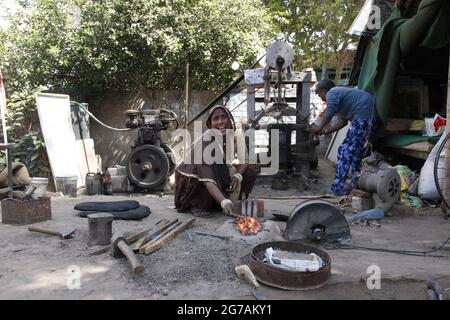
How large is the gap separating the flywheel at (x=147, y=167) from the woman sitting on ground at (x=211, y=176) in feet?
5.76

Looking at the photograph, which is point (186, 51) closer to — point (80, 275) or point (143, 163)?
point (143, 163)

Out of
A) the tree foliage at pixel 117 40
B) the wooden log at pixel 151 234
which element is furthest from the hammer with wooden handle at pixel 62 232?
the tree foliage at pixel 117 40

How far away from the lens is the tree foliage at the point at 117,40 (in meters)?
8.85

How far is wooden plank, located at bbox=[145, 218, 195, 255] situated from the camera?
133 inches

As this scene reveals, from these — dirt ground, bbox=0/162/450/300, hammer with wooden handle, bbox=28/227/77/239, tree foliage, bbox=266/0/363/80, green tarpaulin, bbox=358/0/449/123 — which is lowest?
dirt ground, bbox=0/162/450/300

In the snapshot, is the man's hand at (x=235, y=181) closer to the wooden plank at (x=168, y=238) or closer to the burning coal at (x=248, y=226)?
the wooden plank at (x=168, y=238)

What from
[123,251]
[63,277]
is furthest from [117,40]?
[63,277]

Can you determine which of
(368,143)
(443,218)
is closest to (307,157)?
(368,143)

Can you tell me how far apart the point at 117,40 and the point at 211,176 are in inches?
223

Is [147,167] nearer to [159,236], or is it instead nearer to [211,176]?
[211,176]

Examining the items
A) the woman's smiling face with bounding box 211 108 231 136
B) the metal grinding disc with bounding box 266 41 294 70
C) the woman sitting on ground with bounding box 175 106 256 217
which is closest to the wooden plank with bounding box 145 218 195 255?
the woman sitting on ground with bounding box 175 106 256 217

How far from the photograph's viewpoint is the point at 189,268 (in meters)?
3.10

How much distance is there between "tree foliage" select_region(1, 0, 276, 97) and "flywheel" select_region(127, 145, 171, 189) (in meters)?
3.23

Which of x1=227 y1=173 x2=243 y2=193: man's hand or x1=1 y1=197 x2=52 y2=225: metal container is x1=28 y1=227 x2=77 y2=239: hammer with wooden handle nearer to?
x1=1 y1=197 x2=52 y2=225: metal container
